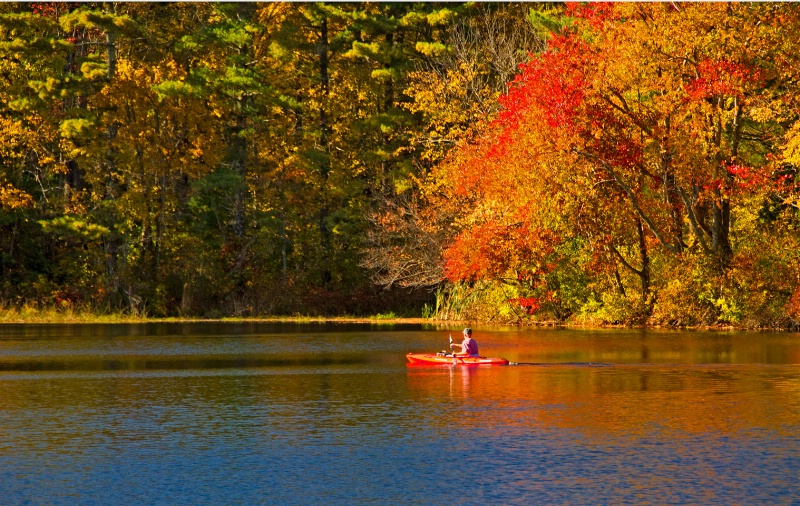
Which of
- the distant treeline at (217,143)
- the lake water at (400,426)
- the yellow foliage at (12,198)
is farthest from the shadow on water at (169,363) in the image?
the yellow foliage at (12,198)

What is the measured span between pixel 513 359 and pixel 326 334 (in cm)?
1391

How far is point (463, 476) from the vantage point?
50.8 feet

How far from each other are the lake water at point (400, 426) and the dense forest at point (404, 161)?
9.39 meters

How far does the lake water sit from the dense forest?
9.39 m

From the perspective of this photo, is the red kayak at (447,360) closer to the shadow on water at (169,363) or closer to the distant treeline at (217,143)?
the shadow on water at (169,363)

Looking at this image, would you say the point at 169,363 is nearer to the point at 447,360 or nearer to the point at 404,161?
the point at 447,360

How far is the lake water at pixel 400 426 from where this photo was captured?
14.7 meters

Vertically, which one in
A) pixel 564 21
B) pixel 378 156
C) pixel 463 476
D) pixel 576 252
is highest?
pixel 564 21

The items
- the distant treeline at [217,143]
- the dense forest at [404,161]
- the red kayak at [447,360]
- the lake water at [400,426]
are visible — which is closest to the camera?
the lake water at [400,426]

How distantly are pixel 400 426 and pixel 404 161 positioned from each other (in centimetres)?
4058

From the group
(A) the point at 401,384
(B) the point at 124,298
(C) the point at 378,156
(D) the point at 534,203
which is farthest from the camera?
(C) the point at 378,156

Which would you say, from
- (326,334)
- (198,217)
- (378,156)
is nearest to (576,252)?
(326,334)

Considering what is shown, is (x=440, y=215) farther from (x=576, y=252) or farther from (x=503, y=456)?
(x=503, y=456)

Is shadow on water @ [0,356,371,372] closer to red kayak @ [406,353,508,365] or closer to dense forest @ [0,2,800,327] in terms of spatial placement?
red kayak @ [406,353,508,365]
